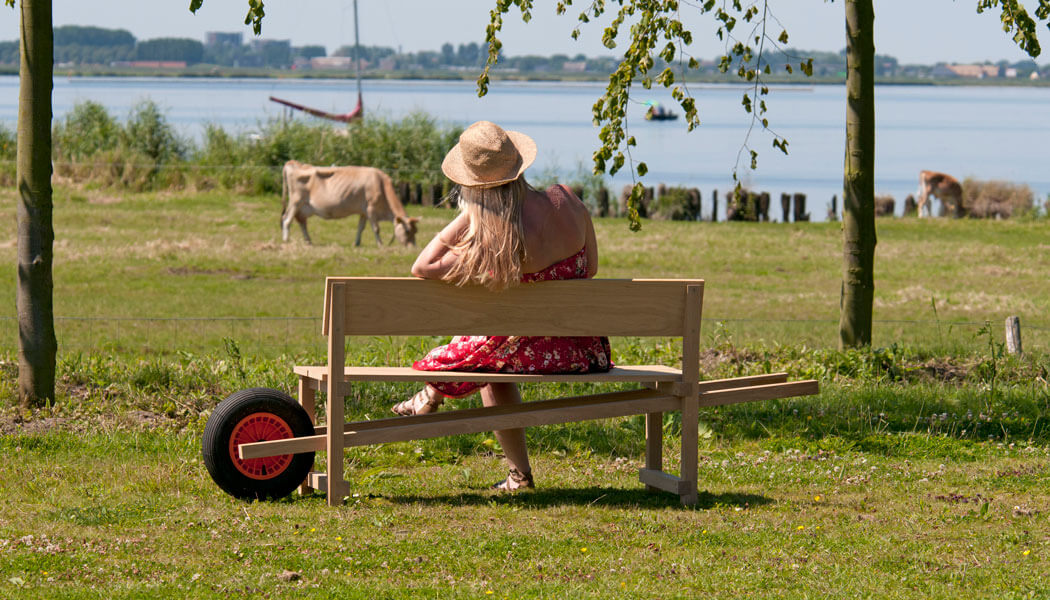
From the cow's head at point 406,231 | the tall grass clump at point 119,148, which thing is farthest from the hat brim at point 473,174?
the tall grass clump at point 119,148

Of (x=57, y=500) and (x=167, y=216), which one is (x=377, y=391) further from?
(x=167, y=216)

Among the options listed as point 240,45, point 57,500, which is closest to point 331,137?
point 57,500

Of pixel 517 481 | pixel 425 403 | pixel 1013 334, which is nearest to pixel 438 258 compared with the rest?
pixel 425 403

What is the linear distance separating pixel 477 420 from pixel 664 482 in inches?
34.8

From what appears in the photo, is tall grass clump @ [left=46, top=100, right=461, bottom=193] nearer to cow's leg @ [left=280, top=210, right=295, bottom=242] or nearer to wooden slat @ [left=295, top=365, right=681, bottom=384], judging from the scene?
cow's leg @ [left=280, top=210, right=295, bottom=242]

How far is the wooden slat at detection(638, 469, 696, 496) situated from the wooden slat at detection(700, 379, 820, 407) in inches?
14.2

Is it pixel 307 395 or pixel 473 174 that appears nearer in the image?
pixel 473 174

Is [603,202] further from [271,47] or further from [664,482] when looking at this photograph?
[271,47]

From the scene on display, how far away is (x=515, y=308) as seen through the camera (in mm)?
5289

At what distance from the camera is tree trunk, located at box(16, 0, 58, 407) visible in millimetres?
6871

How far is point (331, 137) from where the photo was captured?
30.4 metres

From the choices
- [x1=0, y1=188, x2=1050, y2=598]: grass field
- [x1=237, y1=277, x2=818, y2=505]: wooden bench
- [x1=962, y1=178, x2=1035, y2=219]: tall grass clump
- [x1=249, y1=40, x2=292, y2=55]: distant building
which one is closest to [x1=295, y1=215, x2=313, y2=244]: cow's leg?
[x1=0, y1=188, x2=1050, y2=598]: grass field

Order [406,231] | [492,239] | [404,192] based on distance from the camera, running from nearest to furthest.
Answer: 1. [492,239]
2. [406,231]
3. [404,192]

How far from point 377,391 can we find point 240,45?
171 meters
